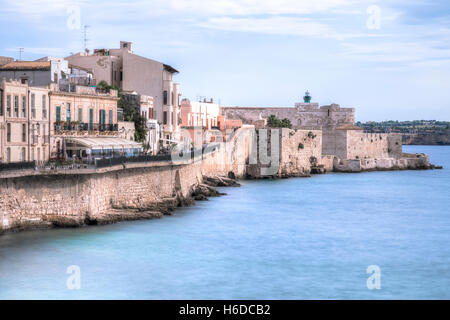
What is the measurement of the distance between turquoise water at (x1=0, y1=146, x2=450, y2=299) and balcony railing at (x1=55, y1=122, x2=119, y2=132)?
5092 mm

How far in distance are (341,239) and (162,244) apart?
303 inches

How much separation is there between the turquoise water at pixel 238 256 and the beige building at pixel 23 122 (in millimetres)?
4069

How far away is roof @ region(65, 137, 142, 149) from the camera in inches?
1217

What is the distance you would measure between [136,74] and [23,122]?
702 inches

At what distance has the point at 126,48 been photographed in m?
46.5

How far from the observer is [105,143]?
3244 centimetres

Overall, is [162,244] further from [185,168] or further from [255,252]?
[185,168]

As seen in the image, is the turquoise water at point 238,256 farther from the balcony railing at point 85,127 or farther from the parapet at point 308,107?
the parapet at point 308,107

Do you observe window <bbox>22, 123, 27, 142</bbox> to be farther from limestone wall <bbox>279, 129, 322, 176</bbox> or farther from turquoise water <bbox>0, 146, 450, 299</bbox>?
limestone wall <bbox>279, 129, 322, 176</bbox>

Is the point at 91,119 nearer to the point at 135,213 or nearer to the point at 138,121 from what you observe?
the point at 135,213

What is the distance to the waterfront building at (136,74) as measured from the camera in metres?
44.1

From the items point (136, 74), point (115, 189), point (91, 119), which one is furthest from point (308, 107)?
point (115, 189)

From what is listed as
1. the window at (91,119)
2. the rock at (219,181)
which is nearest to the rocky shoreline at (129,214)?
the rock at (219,181)

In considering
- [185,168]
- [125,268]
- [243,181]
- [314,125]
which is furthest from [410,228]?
[314,125]
